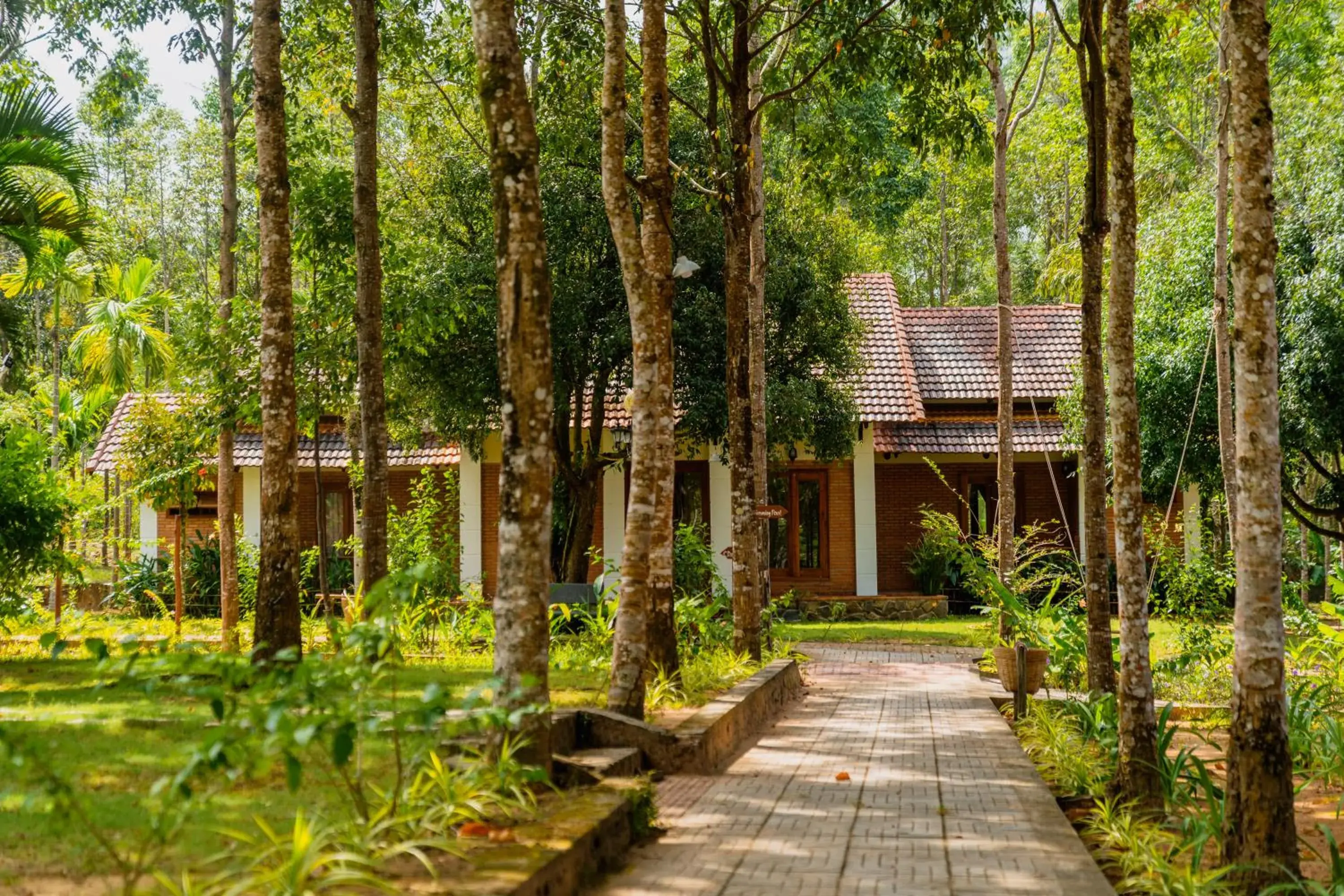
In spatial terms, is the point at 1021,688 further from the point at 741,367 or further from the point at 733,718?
the point at 741,367

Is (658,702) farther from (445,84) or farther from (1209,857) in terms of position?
(445,84)

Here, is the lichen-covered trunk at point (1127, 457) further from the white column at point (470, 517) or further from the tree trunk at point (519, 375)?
the white column at point (470, 517)

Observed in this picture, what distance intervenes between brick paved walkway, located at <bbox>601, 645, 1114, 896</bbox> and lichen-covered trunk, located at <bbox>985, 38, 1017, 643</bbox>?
4.86 metres

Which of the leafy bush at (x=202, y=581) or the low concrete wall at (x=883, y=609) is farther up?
the leafy bush at (x=202, y=581)

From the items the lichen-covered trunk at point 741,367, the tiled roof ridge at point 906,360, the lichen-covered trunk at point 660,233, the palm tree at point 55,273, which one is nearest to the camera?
the lichen-covered trunk at point 660,233

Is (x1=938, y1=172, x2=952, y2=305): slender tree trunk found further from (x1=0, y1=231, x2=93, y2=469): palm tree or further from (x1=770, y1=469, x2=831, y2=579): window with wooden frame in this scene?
(x1=0, y1=231, x2=93, y2=469): palm tree

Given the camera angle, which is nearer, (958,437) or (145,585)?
(145,585)

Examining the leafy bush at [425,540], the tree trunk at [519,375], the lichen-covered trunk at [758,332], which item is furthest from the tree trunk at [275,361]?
the lichen-covered trunk at [758,332]

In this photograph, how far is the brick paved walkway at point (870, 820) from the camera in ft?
19.8

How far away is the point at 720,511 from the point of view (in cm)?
2608

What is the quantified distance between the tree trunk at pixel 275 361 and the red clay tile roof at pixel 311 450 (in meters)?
15.7

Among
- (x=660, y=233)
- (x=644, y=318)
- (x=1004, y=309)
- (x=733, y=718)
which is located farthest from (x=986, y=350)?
(x=644, y=318)

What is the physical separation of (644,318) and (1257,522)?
490 centimetres

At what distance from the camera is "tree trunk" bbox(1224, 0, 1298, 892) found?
588cm
